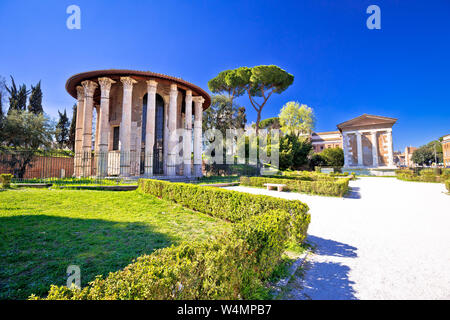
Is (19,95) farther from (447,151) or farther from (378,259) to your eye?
(447,151)

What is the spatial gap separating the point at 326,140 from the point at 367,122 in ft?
79.0

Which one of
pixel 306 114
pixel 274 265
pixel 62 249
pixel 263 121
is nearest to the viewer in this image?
pixel 274 265

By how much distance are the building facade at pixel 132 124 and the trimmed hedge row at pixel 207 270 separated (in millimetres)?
12677

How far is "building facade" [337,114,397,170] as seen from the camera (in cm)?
3559

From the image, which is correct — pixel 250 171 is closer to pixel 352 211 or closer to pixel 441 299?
pixel 352 211

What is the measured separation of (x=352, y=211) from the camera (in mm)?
7164

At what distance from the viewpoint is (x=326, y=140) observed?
60719 mm

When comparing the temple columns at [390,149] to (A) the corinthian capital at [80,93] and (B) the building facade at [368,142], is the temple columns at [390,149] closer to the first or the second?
(B) the building facade at [368,142]

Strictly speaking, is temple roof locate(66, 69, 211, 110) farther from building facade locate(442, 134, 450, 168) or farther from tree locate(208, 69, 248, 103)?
building facade locate(442, 134, 450, 168)

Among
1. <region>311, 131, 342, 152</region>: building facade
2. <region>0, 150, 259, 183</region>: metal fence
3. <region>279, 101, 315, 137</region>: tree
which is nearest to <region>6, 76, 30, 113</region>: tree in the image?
<region>0, 150, 259, 183</region>: metal fence

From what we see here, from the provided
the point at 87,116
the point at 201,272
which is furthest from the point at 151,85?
the point at 201,272

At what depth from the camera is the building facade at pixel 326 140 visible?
58875 mm
